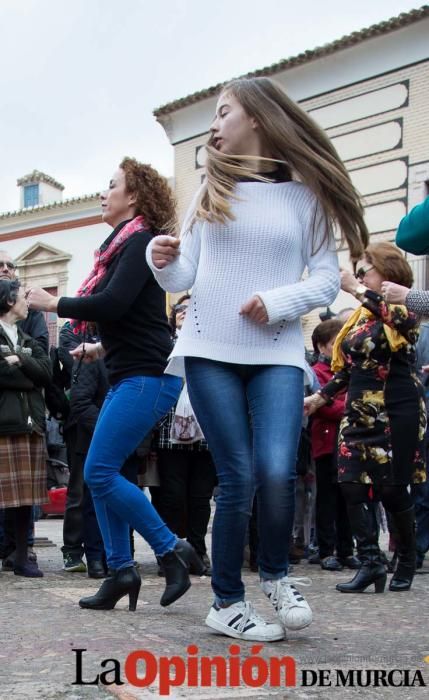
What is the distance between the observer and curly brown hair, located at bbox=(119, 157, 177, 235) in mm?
4215

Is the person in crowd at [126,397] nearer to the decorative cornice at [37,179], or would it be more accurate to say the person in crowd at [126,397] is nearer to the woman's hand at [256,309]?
the woman's hand at [256,309]

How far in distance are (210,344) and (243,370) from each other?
149 mm

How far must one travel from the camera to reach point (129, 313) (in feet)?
13.0

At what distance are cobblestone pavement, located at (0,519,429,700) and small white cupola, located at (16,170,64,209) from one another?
98.7 ft

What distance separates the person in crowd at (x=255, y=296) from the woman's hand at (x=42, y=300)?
Answer: 0.73 metres

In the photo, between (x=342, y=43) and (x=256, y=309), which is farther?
(x=342, y=43)

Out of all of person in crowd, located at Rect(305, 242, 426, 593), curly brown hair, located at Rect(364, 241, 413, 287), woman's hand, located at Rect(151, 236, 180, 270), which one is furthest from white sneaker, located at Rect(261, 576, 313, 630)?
curly brown hair, located at Rect(364, 241, 413, 287)

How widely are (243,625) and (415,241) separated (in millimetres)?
1414

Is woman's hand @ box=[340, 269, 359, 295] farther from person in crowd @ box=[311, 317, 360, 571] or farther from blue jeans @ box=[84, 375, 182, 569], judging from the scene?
person in crowd @ box=[311, 317, 360, 571]

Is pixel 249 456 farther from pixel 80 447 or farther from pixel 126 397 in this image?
pixel 80 447

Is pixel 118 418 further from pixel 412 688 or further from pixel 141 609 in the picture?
pixel 412 688

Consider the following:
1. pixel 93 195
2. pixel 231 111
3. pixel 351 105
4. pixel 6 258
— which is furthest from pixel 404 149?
pixel 231 111

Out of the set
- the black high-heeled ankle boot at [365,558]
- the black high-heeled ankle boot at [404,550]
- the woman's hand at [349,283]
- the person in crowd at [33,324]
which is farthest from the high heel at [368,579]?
the person in crowd at [33,324]

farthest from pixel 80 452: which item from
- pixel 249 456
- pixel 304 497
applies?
pixel 249 456
